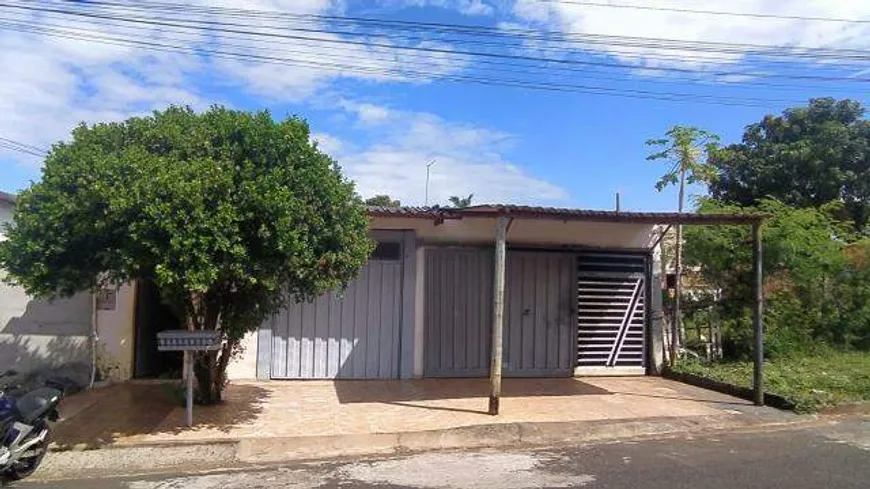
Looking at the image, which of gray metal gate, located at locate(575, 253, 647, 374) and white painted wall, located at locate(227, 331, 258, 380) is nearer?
white painted wall, located at locate(227, 331, 258, 380)

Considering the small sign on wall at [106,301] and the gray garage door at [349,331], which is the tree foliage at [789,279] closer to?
the gray garage door at [349,331]

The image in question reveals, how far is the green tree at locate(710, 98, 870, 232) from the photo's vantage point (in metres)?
22.0

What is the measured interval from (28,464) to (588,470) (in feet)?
16.9

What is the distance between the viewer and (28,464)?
6.65 m

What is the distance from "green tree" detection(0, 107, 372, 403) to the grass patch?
6.55 metres

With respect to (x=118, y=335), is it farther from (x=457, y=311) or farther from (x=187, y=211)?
(x=457, y=311)

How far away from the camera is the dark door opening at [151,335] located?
1124 cm

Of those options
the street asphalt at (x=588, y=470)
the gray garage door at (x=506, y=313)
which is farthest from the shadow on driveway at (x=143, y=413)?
the gray garage door at (x=506, y=313)

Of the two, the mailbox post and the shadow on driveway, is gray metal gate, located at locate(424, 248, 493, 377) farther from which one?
the mailbox post

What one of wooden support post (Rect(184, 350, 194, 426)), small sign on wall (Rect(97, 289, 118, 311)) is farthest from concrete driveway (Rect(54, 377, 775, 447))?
small sign on wall (Rect(97, 289, 118, 311))

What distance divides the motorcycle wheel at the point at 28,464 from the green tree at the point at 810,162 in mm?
19483

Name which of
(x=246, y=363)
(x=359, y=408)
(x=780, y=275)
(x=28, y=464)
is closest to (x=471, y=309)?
(x=359, y=408)

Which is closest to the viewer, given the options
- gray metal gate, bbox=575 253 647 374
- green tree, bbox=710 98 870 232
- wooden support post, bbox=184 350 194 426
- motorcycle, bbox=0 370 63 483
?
motorcycle, bbox=0 370 63 483

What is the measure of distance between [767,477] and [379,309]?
647 centimetres
